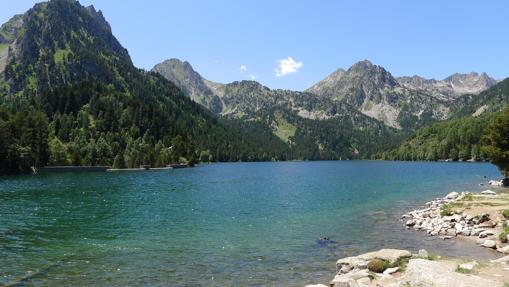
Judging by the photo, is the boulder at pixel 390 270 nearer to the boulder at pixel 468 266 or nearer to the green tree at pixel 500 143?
the boulder at pixel 468 266

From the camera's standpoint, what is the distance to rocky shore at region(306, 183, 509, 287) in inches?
818

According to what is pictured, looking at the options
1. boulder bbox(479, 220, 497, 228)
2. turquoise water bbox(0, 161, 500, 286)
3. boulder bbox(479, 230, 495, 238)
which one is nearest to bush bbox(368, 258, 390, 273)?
turquoise water bbox(0, 161, 500, 286)

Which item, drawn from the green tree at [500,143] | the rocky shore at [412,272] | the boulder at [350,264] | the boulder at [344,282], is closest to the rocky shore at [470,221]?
the rocky shore at [412,272]

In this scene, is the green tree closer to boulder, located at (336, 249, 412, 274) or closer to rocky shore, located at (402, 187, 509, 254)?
rocky shore, located at (402, 187, 509, 254)

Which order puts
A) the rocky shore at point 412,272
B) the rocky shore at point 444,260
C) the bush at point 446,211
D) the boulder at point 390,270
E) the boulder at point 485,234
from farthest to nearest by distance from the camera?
the bush at point 446,211
the boulder at point 485,234
the boulder at point 390,270
the rocky shore at point 444,260
the rocky shore at point 412,272

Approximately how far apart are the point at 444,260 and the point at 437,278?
386 inches

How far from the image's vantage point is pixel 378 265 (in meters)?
27.3

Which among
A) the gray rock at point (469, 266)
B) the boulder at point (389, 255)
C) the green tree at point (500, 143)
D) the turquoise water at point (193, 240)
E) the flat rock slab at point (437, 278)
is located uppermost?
the green tree at point (500, 143)

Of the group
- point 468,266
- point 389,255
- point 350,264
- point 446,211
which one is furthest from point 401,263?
point 446,211

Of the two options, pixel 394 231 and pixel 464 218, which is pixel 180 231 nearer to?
pixel 394 231

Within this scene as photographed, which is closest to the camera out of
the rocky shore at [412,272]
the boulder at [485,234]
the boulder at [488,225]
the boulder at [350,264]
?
the rocky shore at [412,272]

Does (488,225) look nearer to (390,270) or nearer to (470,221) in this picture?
(470,221)

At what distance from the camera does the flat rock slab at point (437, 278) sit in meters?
Answer: 19.0

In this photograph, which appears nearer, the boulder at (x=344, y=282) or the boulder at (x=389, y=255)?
the boulder at (x=344, y=282)
